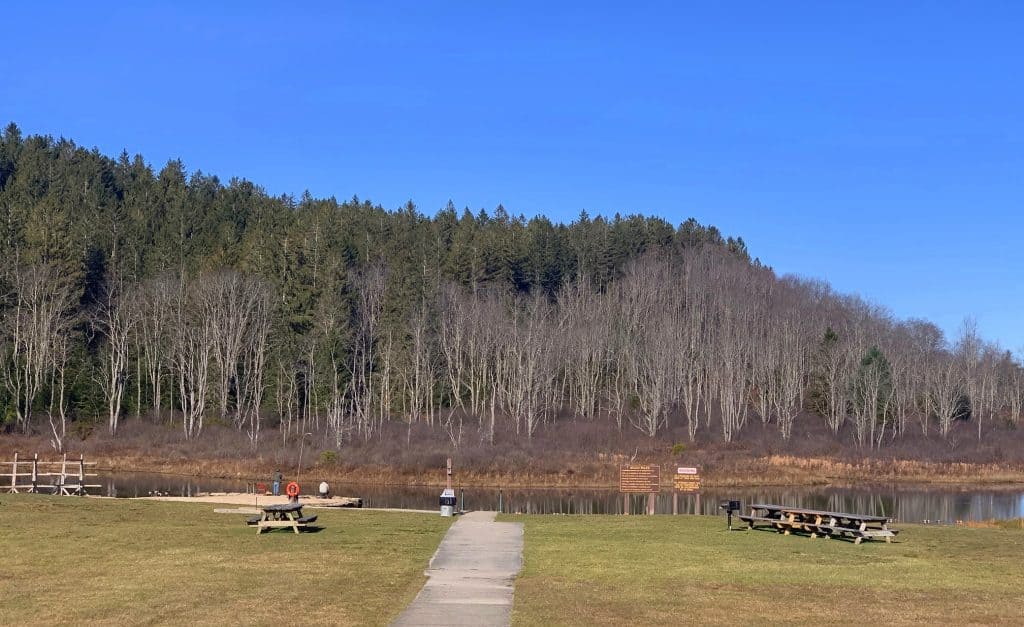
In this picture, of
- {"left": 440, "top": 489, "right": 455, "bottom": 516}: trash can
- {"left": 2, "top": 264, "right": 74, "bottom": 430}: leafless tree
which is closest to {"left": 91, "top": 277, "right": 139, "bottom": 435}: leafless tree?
{"left": 2, "top": 264, "right": 74, "bottom": 430}: leafless tree

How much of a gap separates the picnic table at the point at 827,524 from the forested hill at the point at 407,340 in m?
52.2

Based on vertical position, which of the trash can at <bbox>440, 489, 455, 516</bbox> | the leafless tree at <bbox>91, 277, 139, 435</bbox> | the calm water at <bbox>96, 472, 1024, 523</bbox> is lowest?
the calm water at <bbox>96, 472, 1024, 523</bbox>

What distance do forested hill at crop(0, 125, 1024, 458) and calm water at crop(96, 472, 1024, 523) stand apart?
20706mm

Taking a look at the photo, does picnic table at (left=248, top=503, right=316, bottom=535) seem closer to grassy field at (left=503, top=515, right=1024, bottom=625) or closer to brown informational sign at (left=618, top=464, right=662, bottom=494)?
grassy field at (left=503, top=515, right=1024, bottom=625)

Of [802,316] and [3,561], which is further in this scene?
[802,316]

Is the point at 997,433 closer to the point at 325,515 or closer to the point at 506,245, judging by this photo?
the point at 506,245

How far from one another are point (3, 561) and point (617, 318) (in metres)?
93.3

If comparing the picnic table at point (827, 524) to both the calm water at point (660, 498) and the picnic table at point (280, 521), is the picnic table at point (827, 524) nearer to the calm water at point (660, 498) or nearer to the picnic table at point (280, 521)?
the picnic table at point (280, 521)

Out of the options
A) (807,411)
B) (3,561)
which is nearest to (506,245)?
(807,411)

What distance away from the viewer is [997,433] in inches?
3752

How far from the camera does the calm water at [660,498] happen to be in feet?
159

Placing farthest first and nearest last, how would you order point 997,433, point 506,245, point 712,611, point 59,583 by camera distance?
point 506,245, point 997,433, point 59,583, point 712,611

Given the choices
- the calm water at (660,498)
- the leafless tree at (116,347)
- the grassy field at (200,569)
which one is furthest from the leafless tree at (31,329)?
the grassy field at (200,569)

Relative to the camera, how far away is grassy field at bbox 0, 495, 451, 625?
14891mm
